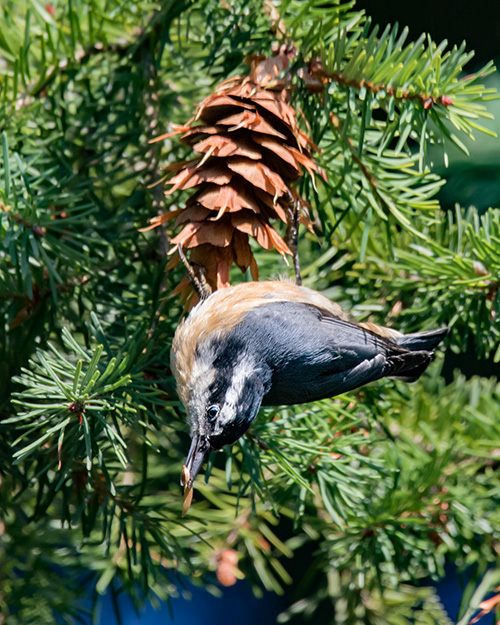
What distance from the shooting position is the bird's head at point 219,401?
0.43m

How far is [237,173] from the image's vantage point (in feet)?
1.50

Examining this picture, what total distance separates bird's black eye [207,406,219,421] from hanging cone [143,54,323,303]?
0.09m

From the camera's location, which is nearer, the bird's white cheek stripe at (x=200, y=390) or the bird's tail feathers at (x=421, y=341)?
the bird's white cheek stripe at (x=200, y=390)

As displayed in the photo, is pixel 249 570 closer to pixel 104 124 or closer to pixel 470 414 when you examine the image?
pixel 470 414

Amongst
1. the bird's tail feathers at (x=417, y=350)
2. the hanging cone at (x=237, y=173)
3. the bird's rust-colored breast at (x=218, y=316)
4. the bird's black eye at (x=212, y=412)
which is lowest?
the bird's tail feathers at (x=417, y=350)

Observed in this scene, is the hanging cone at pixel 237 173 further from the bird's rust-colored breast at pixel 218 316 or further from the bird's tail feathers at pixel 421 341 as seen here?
the bird's tail feathers at pixel 421 341

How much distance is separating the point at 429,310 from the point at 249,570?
0.37m

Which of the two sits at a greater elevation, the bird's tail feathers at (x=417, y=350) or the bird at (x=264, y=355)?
the bird at (x=264, y=355)

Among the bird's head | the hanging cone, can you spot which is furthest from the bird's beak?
the hanging cone

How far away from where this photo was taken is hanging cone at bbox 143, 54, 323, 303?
45 centimetres

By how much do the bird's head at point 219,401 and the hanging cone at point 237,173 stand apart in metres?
0.06

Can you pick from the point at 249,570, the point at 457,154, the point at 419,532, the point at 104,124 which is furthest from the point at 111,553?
the point at 457,154

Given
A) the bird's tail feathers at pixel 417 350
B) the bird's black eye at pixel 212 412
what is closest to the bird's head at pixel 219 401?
the bird's black eye at pixel 212 412

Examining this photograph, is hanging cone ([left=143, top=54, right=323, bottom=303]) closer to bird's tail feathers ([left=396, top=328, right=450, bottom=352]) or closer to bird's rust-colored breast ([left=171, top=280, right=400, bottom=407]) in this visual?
bird's rust-colored breast ([left=171, top=280, right=400, bottom=407])
